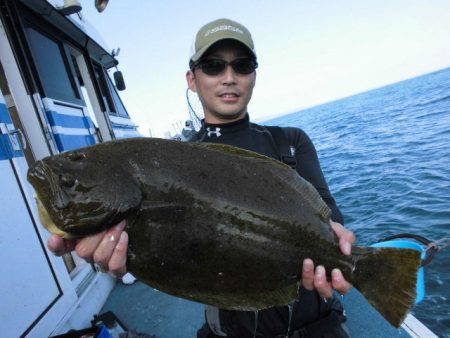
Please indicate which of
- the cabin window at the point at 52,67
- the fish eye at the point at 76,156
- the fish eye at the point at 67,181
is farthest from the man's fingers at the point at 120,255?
the cabin window at the point at 52,67

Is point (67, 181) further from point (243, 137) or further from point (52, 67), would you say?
point (52, 67)

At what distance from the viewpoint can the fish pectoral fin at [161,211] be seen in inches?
73.8

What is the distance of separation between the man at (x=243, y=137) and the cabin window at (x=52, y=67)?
10.8 ft

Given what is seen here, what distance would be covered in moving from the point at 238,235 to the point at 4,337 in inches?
106

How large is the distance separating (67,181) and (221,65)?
1.53 meters

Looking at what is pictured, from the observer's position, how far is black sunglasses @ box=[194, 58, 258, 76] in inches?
104

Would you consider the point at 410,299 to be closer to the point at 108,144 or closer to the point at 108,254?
the point at 108,254

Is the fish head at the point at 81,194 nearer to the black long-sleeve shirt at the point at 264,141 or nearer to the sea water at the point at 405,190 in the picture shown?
the black long-sleeve shirt at the point at 264,141

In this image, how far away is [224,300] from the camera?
6.64 feet

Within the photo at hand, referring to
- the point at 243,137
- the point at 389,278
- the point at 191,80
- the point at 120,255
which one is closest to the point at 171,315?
the point at 243,137

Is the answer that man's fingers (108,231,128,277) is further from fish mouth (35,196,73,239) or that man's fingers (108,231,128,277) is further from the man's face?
the man's face

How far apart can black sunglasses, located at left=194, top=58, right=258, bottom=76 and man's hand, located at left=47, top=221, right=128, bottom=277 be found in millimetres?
1472

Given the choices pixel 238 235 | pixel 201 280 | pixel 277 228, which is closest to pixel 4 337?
pixel 201 280

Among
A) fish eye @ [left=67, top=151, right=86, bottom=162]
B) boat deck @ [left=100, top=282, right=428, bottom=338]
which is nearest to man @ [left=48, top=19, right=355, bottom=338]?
fish eye @ [left=67, top=151, right=86, bottom=162]
